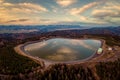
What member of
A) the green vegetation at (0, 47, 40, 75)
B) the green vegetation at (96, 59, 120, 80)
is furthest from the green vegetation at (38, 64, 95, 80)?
the green vegetation at (0, 47, 40, 75)

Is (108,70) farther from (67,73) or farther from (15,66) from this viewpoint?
(15,66)

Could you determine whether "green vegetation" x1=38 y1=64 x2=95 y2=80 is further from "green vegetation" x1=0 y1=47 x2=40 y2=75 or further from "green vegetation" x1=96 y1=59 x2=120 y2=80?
"green vegetation" x1=0 y1=47 x2=40 y2=75

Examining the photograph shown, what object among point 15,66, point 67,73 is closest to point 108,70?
point 67,73

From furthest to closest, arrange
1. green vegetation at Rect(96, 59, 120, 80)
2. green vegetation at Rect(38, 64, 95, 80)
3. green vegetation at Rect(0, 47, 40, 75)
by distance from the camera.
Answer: green vegetation at Rect(0, 47, 40, 75) < green vegetation at Rect(96, 59, 120, 80) < green vegetation at Rect(38, 64, 95, 80)

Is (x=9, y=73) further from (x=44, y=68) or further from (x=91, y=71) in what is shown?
(x=91, y=71)

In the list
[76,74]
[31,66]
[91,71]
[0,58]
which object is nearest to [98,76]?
[91,71]

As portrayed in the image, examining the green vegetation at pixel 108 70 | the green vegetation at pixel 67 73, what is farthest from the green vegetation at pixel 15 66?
the green vegetation at pixel 108 70

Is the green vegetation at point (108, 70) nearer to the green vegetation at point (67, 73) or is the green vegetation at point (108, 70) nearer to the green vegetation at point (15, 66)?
the green vegetation at point (67, 73)

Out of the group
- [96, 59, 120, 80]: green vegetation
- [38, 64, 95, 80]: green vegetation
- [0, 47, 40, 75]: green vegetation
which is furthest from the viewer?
[0, 47, 40, 75]: green vegetation

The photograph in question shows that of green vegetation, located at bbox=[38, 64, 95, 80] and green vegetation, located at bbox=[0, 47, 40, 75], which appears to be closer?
green vegetation, located at bbox=[38, 64, 95, 80]
